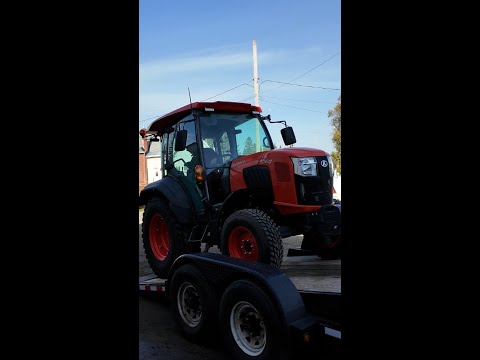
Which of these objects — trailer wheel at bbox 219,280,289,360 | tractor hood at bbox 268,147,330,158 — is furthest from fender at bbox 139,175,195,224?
trailer wheel at bbox 219,280,289,360

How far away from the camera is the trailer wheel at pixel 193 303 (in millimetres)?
3783

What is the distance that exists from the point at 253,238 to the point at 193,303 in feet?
2.90

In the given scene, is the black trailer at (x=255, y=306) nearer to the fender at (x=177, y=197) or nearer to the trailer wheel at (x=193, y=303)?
the trailer wheel at (x=193, y=303)

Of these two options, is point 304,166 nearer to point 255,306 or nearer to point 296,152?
point 296,152

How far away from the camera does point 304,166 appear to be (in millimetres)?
4688

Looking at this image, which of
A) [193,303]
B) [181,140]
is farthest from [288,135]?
[193,303]

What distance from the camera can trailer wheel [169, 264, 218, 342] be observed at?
378cm

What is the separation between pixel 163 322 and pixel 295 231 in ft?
5.95

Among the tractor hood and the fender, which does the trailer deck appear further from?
the tractor hood

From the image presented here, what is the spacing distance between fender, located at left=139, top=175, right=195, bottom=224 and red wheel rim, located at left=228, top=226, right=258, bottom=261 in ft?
3.26

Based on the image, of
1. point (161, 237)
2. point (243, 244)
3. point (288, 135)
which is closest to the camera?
point (243, 244)
